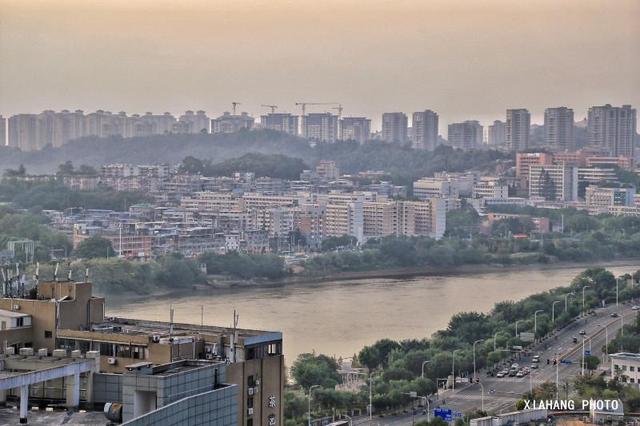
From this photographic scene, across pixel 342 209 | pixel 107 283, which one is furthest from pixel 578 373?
pixel 342 209

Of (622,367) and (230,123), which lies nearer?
(622,367)

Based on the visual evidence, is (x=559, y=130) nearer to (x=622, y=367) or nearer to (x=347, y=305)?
(x=347, y=305)

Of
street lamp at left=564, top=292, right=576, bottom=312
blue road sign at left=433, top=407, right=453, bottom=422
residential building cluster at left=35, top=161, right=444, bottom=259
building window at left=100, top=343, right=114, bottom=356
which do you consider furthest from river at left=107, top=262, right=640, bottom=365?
building window at left=100, top=343, right=114, bottom=356

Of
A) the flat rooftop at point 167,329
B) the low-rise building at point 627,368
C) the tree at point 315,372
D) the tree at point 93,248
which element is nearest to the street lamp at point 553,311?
the tree at point 315,372

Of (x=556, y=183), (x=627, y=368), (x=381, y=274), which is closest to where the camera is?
(x=627, y=368)

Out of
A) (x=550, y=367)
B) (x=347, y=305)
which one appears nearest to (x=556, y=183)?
(x=347, y=305)

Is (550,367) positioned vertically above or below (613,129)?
below

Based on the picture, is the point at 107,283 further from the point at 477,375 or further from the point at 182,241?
the point at 477,375

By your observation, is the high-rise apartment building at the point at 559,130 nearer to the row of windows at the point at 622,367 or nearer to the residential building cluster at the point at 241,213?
the residential building cluster at the point at 241,213
